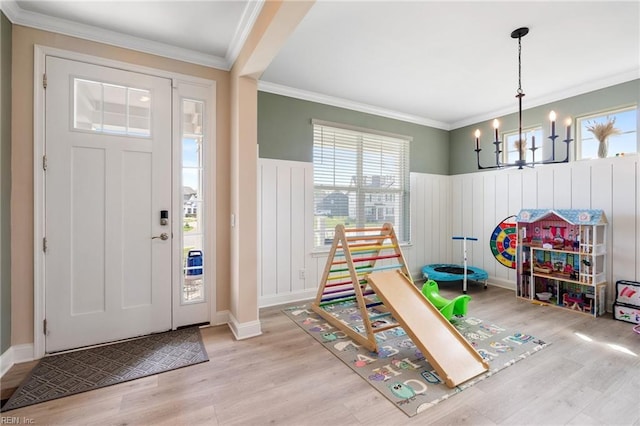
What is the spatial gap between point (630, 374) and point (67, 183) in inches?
183

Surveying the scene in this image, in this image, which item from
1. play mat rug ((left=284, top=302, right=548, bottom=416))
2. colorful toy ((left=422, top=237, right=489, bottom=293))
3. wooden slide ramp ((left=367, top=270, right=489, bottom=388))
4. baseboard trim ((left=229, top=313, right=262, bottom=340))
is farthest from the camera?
colorful toy ((left=422, top=237, right=489, bottom=293))

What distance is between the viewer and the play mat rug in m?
→ 1.90

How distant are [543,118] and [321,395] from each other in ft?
14.9

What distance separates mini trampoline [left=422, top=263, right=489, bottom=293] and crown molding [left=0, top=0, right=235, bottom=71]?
12.7 feet

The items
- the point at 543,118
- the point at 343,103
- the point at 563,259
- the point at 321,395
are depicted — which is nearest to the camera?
the point at 321,395

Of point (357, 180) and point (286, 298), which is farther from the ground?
point (357, 180)

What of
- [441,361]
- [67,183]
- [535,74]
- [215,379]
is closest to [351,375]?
[441,361]

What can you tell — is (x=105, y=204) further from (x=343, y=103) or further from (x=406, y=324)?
(x=343, y=103)

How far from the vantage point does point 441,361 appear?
2.09 metres

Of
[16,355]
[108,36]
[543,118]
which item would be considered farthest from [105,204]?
[543,118]

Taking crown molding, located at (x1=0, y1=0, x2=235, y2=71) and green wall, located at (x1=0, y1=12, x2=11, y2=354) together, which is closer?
green wall, located at (x1=0, y1=12, x2=11, y2=354)

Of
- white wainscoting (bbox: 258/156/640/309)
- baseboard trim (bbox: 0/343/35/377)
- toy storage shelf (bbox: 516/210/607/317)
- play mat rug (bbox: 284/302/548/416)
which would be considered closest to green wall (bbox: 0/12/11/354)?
baseboard trim (bbox: 0/343/35/377)

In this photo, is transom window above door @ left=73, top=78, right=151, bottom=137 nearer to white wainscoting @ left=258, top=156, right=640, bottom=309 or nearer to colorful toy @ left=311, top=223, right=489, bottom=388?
white wainscoting @ left=258, top=156, right=640, bottom=309

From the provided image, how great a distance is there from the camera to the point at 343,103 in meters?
4.12
